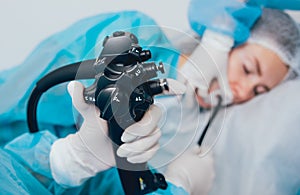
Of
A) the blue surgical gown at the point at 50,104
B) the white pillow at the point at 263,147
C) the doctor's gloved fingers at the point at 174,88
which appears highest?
the doctor's gloved fingers at the point at 174,88

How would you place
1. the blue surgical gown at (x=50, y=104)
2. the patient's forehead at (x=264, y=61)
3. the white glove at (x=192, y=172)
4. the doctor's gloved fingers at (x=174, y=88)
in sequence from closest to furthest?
the doctor's gloved fingers at (x=174, y=88) < the blue surgical gown at (x=50, y=104) < the white glove at (x=192, y=172) < the patient's forehead at (x=264, y=61)

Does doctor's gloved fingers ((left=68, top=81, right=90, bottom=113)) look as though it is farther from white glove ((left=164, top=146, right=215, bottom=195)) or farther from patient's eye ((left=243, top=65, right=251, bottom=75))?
patient's eye ((left=243, top=65, right=251, bottom=75))

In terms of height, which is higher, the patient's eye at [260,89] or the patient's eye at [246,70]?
the patient's eye at [246,70]

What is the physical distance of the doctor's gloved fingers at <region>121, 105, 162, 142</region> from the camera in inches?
23.8

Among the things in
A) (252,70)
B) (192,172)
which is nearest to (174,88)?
(192,172)

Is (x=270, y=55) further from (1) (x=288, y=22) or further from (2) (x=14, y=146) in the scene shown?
(2) (x=14, y=146)

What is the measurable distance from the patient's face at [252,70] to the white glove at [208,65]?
A: 2 cm

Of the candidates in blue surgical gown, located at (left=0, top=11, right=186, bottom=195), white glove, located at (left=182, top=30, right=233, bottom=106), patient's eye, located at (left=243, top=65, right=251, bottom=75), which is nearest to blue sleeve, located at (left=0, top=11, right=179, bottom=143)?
blue surgical gown, located at (left=0, top=11, right=186, bottom=195)

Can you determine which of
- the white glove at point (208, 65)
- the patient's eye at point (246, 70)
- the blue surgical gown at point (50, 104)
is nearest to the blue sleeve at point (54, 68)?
the blue surgical gown at point (50, 104)

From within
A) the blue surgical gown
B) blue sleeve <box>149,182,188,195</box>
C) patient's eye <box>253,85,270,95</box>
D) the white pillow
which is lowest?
the white pillow

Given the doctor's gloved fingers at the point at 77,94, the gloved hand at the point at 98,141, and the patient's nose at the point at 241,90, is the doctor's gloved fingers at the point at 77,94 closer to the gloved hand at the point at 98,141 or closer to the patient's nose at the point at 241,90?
the gloved hand at the point at 98,141

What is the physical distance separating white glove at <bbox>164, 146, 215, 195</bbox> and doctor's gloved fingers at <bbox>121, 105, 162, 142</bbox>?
256 millimetres

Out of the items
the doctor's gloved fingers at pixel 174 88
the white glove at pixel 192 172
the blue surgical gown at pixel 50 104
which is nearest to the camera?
the doctor's gloved fingers at pixel 174 88

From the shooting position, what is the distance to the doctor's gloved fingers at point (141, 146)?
63 centimetres
